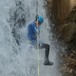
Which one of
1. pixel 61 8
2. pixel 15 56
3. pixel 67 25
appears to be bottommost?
pixel 15 56

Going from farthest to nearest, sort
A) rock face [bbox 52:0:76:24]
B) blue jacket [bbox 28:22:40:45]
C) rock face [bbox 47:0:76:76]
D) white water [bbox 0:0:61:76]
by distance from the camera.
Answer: rock face [bbox 52:0:76:24]
rock face [bbox 47:0:76:76]
white water [bbox 0:0:61:76]
blue jacket [bbox 28:22:40:45]

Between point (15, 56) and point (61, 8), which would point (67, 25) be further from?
point (15, 56)

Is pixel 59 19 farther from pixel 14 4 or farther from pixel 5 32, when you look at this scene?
pixel 5 32

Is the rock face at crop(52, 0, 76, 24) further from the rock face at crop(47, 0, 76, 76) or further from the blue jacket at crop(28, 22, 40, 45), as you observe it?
the blue jacket at crop(28, 22, 40, 45)

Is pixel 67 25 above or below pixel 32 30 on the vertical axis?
below

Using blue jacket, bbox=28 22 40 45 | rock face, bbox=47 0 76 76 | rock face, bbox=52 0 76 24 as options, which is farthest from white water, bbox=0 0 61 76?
rock face, bbox=52 0 76 24

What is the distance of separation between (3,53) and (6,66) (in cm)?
37

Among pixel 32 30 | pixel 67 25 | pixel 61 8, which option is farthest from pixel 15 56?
pixel 61 8

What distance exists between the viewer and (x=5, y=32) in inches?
393

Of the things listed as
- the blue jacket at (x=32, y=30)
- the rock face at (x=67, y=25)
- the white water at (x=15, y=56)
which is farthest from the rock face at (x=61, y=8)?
the blue jacket at (x=32, y=30)

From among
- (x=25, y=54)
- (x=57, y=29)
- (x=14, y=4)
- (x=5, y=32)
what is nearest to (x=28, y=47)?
(x=25, y=54)

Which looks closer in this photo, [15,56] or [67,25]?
[15,56]

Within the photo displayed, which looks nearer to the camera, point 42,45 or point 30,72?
point 42,45

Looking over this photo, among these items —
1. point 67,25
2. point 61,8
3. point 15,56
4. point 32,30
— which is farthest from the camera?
point 61,8
